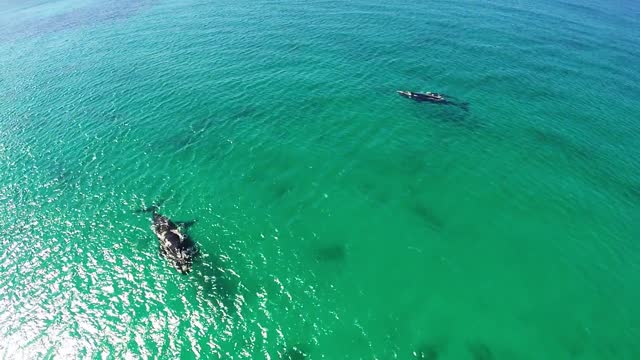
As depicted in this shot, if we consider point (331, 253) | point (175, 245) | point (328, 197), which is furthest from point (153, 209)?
point (331, 253)

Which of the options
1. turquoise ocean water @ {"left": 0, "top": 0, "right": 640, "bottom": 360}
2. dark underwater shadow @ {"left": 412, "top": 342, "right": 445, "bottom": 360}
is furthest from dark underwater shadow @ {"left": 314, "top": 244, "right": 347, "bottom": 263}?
dark underwater shadow @ {"left": 412, "top": 342, "right": 445, "bottom": 360}

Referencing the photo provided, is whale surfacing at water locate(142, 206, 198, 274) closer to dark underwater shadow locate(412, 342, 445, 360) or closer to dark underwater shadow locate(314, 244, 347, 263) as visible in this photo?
dark underwater shadow locate(314, 244, 347, 263)

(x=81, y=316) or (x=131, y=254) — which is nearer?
(x=81, y=316)

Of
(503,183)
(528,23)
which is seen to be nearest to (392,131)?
(503,183)

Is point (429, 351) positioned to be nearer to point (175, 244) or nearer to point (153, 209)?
point (175, 244)

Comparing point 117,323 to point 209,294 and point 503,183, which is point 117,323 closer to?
point 209,294

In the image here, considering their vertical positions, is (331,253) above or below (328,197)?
below
